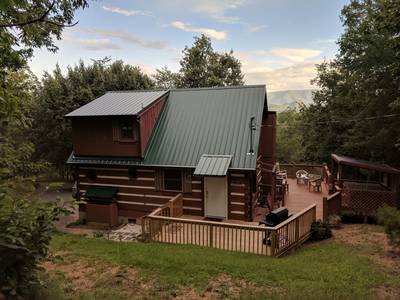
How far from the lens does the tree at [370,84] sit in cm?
1146

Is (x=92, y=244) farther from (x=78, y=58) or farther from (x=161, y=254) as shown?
(x=78, y=58)

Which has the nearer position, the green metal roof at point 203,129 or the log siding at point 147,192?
the log siding at point 147,192

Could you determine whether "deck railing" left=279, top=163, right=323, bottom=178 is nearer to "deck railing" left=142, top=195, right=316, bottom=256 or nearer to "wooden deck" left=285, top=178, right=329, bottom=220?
"wooden deck" left=285, top=178, right=329, bottom=220

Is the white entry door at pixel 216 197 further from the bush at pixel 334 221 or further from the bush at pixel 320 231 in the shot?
the bush at pixel 334 221

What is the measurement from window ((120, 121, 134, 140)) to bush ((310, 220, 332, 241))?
27.6 feet

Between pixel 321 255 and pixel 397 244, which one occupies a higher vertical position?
pixel 397 244

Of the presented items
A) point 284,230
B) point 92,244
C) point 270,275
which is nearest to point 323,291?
point 270,275

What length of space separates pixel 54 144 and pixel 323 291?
22.4 m

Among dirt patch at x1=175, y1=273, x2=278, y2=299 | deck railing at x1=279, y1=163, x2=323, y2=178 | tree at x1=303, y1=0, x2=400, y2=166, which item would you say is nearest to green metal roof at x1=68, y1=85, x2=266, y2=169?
tree at x1=303, y1=0, x2=400, y2=166

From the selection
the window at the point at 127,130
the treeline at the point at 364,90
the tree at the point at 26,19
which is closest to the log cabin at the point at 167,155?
the window at the point at 127,130

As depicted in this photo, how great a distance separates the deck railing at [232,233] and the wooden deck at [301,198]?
3320 mm

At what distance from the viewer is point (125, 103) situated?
14359mm

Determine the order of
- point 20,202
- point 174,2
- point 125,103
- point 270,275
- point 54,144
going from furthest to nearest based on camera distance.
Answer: point 54,144, point 125,103, point 174,2, point 270,275, point 20,202

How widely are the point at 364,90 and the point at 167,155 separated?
32.5 ft
